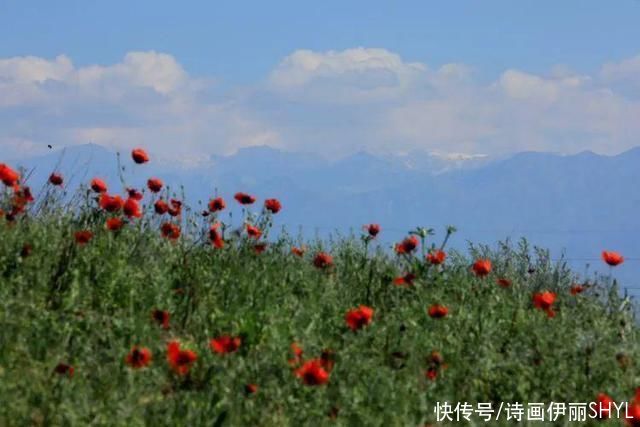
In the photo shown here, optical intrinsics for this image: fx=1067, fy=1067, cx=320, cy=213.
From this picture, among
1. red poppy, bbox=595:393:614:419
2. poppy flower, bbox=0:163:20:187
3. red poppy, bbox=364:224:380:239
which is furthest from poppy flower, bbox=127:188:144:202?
red poppy, bbox=595:393:614:419

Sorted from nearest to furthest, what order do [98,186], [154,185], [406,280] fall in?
[406,280], [98,186], [154,185]

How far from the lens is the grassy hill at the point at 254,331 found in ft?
16.5

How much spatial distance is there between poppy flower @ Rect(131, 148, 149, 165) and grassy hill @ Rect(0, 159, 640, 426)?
0.42 m

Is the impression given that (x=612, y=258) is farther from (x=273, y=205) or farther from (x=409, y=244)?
(x=273, y=205)

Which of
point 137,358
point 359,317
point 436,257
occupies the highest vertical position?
point 436,257

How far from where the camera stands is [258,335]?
6.02m

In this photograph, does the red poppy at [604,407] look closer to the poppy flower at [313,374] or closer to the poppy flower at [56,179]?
the poppy flower at [313,374]

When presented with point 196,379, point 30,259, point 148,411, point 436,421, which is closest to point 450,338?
point 436,421

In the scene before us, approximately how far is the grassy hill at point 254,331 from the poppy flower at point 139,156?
421 mm

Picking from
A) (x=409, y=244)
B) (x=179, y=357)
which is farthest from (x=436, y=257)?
(x=179, y=357)

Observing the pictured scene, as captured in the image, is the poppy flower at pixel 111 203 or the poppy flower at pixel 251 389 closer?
the poppy flower at pixel 251 389

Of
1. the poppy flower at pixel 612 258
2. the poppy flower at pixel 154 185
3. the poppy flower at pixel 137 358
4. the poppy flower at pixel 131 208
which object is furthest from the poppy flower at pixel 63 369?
the poppy flower at pixel 612 258

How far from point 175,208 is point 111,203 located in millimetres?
805

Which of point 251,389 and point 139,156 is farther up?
point 139,156
